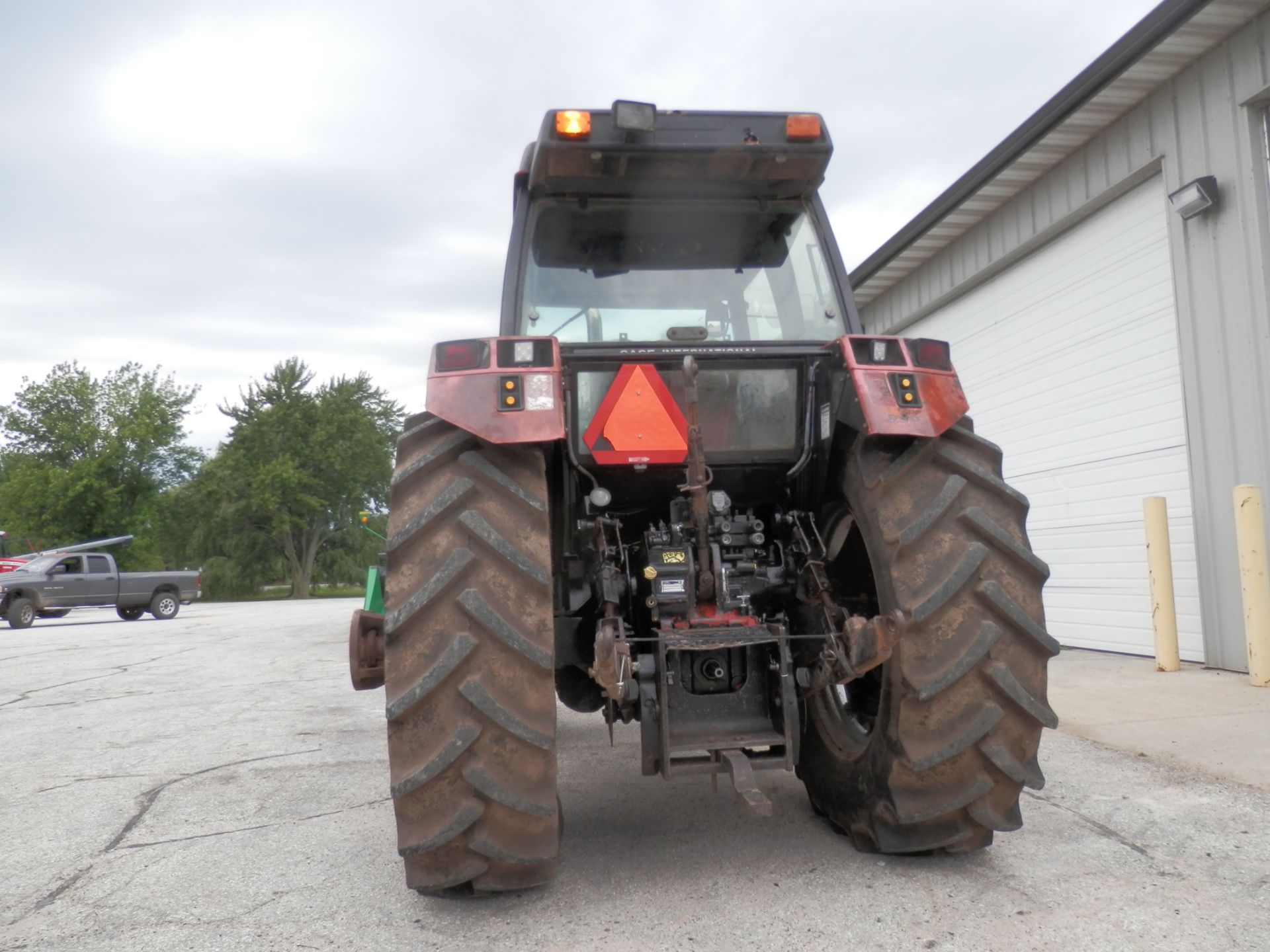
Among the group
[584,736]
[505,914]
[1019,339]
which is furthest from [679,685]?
[1019,339]

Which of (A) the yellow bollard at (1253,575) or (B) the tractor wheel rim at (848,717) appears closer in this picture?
(B) the tractor wheel rim at (848,717)

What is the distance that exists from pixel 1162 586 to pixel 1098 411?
2.07 m

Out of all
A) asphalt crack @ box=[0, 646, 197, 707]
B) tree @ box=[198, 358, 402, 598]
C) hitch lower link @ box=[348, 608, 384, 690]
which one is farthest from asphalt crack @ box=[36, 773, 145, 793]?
tree @ box=[198, 358, 402, 598]

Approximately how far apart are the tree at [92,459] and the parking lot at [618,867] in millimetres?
41862

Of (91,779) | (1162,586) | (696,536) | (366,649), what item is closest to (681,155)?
(696,536)

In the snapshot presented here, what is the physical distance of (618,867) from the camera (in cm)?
309

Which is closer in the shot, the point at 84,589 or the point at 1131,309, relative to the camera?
the point at 1131,309

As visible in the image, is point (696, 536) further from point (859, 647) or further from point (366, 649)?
point (366, 649)

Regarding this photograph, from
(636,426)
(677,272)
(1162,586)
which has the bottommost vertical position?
(1162,586)

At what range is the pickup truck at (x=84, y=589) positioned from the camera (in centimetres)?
2098

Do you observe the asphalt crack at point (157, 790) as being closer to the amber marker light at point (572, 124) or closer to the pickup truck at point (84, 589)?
the amber marker light at point (572, 124)

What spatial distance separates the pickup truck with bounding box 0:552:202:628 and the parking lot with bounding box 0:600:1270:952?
1825 cm

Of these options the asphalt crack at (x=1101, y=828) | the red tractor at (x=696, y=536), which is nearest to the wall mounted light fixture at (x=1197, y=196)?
the red tractor at (x=696, y=536)

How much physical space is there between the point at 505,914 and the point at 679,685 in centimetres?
82
